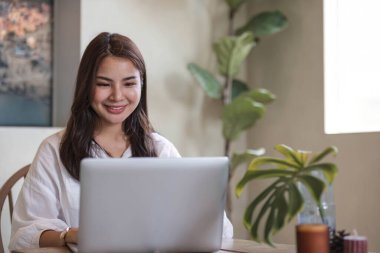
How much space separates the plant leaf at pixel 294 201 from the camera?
4.70 ft

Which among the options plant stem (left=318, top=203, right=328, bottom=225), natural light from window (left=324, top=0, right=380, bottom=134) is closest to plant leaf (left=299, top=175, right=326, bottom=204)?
plant stem (left=318, top=203, right=328, bottom=225)

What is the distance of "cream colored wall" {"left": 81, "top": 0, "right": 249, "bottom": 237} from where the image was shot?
3908mm

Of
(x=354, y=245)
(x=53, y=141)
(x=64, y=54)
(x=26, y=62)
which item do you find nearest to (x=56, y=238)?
(x=53, y=141)

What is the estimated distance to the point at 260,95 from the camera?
3943 mm

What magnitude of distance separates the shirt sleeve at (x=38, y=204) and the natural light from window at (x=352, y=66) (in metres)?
2.03

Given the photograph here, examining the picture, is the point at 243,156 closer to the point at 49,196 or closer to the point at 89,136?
the point at 89,136

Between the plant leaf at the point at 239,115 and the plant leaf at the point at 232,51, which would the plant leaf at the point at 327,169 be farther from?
the plant leaf at the point at 232,51

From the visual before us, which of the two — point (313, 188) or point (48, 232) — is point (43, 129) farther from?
point (313, 188)

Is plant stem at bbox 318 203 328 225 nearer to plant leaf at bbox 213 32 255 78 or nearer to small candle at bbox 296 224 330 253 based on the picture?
small candle at bbox 296 224 330 253

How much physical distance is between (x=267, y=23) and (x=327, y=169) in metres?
2.70

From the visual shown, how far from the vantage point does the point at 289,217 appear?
4.69ft

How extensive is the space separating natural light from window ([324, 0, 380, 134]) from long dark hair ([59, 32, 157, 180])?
178 centimetres

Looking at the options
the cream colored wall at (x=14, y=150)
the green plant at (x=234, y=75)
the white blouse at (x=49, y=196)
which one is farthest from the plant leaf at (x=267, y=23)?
the white blouse at (x=49, y=196)


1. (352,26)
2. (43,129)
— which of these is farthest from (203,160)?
(352,26)
